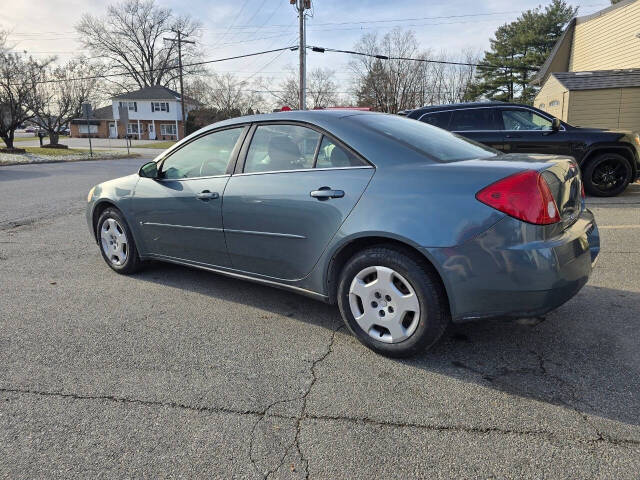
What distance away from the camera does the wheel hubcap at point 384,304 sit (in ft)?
9.11

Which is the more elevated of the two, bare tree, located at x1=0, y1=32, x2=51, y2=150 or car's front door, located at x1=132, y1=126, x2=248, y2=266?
bare tree, located at x1=0, y1=32, x2=51, y2=150

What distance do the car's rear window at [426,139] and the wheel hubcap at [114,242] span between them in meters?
2.73

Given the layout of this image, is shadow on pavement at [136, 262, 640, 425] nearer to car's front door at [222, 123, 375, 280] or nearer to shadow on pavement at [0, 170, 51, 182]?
car's front door at [222, 123, 375, 280]

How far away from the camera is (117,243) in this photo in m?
4.71

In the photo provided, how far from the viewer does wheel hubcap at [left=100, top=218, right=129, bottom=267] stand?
4.66 m

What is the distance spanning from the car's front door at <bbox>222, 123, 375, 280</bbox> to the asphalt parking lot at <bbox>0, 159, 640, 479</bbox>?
551mm

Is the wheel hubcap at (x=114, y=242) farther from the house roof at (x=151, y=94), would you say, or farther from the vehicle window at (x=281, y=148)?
the house roof at (x=151, y=94)

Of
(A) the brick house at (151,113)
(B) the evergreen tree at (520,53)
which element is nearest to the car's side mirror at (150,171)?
(B) the evergreen tree at (520,53)

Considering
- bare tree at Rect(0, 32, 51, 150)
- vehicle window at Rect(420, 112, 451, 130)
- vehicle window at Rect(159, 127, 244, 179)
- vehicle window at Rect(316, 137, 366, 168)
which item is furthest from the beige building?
bare tree at Rect(0, 32, 51, 150)

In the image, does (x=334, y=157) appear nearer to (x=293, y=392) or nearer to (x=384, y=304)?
(x=384, y=304)

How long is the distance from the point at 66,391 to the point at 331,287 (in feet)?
5.58

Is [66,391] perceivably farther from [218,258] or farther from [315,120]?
[315,120]

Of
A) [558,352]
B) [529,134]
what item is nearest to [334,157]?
[558,352]

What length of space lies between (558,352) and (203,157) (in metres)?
3.10
